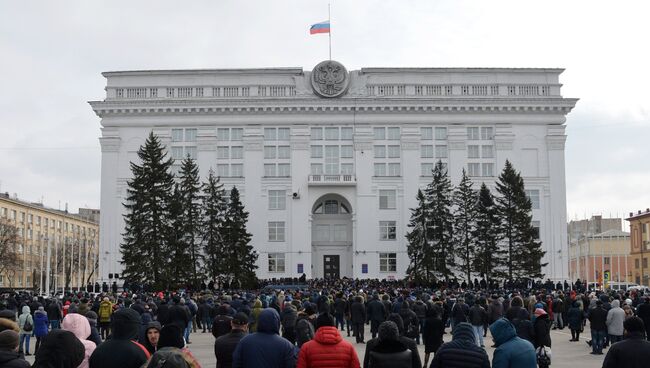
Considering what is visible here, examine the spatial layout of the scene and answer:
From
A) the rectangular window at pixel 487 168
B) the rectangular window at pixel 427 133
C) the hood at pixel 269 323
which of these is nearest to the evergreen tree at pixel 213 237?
the rectangular window at pixel 427 133

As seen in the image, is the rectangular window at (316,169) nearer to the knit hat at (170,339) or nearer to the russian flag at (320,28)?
the russian flag at (320,28)

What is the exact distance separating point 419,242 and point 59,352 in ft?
200

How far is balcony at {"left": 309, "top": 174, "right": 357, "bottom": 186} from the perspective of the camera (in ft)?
243

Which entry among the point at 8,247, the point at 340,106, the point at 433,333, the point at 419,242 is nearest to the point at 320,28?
the point at 340,106

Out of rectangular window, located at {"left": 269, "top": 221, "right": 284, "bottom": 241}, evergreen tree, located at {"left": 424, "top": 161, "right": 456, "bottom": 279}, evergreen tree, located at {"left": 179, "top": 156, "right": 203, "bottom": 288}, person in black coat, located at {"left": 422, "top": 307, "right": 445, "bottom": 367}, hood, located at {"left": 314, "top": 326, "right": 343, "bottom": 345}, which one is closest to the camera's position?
hood, located at {"left": 314, "top": 326, "right": 343, "bottom": 345}

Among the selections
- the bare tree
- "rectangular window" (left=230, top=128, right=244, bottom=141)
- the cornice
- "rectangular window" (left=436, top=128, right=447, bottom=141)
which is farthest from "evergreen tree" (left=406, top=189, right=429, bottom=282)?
the bare tree

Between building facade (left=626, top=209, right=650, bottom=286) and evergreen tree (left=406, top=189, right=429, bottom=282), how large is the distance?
39694 mm

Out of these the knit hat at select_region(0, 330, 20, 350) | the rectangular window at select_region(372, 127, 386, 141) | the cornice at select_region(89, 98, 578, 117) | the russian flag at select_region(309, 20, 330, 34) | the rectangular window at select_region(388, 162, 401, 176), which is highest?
the russian flag at select_region(309, 20, 330, 34)

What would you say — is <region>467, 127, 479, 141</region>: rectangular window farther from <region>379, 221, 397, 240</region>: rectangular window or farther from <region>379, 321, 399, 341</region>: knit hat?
<region>379, 321, 399, 341</region>: knit hat

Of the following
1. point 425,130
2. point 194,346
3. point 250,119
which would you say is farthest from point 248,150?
point 194,346

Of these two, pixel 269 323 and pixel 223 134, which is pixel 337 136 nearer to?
pixel 223 134

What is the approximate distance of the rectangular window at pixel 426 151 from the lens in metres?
75.6

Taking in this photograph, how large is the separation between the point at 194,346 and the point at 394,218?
49.6m

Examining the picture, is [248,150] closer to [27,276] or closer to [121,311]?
[27,276]
